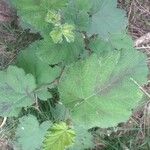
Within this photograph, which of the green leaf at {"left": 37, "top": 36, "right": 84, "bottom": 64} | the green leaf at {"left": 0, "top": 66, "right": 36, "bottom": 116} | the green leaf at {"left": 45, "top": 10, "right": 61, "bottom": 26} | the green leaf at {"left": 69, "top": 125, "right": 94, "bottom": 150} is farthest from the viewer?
the green leaf at {"left": 69, "top": 125, "right": 94, "bottom": 150}

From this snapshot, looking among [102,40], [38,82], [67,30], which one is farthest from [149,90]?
[67,30]

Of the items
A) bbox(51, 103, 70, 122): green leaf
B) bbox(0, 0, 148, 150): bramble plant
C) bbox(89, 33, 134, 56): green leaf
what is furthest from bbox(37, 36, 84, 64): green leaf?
bbox(51, 103, 70, 122): green leaf

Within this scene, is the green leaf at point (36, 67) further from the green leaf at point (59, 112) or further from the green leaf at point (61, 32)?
the green leaf at point (61, 32)

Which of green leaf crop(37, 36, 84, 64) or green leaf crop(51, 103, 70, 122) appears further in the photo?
green leaf crop(51, 103, 70, 122)

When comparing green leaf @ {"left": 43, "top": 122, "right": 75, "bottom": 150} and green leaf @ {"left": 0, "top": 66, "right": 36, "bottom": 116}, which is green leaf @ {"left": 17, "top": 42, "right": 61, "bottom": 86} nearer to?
green leaf @ {"left": 0, "top": 66, "right": 36, "bottom": 116}

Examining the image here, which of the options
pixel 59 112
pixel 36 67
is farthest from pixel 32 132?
pixel 36 67

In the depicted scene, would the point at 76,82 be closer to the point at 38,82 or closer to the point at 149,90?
the point at 38,82

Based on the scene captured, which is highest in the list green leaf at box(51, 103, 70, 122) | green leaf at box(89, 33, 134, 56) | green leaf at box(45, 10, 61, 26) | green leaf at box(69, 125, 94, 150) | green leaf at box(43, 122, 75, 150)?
green leaf at box(45, 10, 61, 26)

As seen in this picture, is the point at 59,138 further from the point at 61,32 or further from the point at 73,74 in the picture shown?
the point at 61,32
